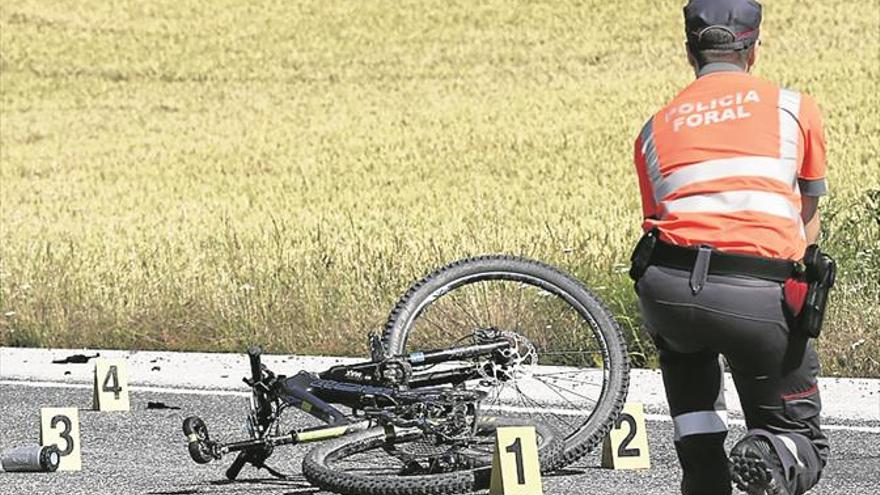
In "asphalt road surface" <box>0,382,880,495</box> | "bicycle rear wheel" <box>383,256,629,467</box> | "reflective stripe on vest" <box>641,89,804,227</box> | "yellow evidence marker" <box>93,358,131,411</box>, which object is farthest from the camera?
"yellow evidence marker" <box>93,358,131,411</box>

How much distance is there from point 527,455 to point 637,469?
1.06 m

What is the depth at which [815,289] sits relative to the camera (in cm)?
503

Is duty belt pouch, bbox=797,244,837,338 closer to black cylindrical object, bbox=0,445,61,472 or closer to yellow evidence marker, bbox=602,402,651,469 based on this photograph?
yellow evidence marker, bbox=602,402,651,469

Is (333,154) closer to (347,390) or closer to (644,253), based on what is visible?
(347,390)

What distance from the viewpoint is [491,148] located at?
30.4 meters

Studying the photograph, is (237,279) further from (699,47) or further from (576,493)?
(699,47)

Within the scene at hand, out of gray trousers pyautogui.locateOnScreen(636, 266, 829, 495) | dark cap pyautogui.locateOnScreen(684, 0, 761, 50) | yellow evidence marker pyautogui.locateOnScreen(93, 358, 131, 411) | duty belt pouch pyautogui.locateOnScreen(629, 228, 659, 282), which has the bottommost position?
gray trousers pyautogui.locateOnScreen(636, 266, 829, 495)

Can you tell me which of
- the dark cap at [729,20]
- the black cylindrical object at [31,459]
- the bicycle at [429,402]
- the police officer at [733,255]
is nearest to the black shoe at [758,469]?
the police officer at [733,255]

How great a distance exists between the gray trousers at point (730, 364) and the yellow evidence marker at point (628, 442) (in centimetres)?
219

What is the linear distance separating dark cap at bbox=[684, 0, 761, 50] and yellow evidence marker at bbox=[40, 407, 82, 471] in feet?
12.0

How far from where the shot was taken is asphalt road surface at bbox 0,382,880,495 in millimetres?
7344

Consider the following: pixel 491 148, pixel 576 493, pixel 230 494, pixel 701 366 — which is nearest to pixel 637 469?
pixel 576 493

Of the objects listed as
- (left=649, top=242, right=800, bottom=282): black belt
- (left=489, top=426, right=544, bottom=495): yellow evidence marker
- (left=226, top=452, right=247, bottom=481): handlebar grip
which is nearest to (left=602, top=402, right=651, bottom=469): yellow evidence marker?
(left=489, top=426, right=544, bottom=495): yellow evidence marker

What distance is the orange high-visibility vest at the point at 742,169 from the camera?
5137mm
